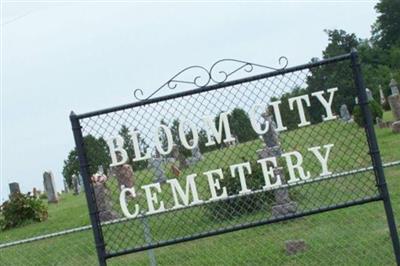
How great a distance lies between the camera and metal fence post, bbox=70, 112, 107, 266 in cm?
516

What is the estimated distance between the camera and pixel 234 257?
8.77 m

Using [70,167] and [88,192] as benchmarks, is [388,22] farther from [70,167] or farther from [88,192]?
[88,192]

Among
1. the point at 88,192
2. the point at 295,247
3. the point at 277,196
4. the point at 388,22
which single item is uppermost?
the point at 388,22

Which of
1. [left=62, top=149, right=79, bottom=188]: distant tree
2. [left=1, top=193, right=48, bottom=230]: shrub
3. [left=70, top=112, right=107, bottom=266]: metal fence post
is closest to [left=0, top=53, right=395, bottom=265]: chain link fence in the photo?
[left=70, top=112, right=107, bottom=266]: metal fence post

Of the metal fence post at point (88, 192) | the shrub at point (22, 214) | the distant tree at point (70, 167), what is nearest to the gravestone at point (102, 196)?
the shrub at point (22, 214)

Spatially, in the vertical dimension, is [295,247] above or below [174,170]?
below

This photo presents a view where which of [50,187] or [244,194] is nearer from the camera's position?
[244,194]

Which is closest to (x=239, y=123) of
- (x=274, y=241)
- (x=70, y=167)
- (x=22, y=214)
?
(x=274, y=241)

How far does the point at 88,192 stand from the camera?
17.0ft

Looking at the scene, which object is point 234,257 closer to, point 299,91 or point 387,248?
point 387,248

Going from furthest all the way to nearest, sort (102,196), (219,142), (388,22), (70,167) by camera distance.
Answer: (388,22), (70,167), (102,196), (219,142)

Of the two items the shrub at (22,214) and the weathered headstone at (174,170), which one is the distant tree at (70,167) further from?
the weathered headstone at (174,170)

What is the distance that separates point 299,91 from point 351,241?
3155 mm

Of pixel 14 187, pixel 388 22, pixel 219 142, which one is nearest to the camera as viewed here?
pixel 219 142
